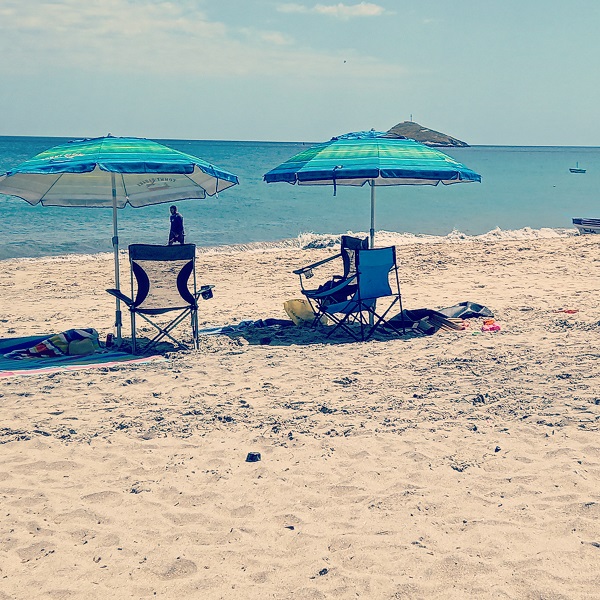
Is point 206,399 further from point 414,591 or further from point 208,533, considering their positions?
point 414,591

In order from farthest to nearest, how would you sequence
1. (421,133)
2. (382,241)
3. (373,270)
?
(421,133)
(382,241)
(373,270)

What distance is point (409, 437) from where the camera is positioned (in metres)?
4.30

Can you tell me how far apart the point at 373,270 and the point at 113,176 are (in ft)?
7.94

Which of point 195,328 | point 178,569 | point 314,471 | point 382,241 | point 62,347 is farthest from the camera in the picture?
point 382,241

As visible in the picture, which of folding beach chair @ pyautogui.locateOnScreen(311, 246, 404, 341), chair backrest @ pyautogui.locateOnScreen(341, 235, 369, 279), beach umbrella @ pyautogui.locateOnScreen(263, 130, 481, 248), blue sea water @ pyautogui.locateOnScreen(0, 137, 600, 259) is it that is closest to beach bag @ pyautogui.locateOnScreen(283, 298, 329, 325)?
folding beach chair @ pyautogui.locateOnScreen(311, 246, 404, 341)

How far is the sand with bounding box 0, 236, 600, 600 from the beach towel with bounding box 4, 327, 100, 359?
0.70 meters

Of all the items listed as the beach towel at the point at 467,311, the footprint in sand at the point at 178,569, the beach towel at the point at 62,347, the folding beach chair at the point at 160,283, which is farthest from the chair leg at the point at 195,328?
the footprint in sand at the point at 178,569

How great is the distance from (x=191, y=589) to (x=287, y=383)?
8.47 ft

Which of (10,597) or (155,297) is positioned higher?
(155,297)

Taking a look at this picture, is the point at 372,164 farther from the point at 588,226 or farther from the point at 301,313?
the point at 588,226

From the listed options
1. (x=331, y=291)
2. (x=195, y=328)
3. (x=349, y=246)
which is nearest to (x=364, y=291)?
(x=331, y=291)

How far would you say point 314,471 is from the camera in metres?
3.88

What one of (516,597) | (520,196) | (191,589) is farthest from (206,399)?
(520,196)

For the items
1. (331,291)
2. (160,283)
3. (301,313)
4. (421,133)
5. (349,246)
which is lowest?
(301,313)
